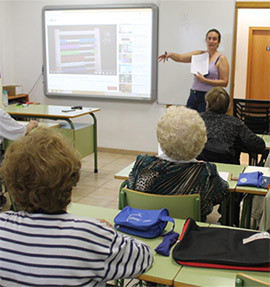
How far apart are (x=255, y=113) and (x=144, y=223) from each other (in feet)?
8.99

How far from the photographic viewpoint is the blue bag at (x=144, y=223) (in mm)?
1719

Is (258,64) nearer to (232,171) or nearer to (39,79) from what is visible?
(39,79)

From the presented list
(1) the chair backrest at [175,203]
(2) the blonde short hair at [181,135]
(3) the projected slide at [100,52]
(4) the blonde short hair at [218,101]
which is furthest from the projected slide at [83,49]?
(1) the chair backrest at [175,203]

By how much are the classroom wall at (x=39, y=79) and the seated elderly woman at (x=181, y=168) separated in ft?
12.4

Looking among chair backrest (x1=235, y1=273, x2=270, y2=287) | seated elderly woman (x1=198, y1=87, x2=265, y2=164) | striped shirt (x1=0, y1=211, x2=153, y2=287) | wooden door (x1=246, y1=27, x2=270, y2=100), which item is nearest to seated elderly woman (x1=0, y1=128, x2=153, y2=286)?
striped shirt (x1=0, y1=211, x2=153, y2=287)

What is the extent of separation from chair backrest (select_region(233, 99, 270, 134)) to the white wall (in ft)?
13.8

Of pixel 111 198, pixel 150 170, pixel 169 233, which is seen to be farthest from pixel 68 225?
pixel 111 198

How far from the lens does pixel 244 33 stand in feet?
26.1

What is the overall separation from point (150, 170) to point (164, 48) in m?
3.84

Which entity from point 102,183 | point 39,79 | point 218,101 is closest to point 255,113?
point 218,101

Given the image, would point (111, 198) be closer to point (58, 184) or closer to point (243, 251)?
point (243, 251)

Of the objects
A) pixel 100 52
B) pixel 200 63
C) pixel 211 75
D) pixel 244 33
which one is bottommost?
pixel 211 75

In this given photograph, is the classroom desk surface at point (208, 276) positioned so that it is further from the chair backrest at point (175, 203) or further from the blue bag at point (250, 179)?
the blue bag at point (250, 179)

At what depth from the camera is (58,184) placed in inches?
47.9
